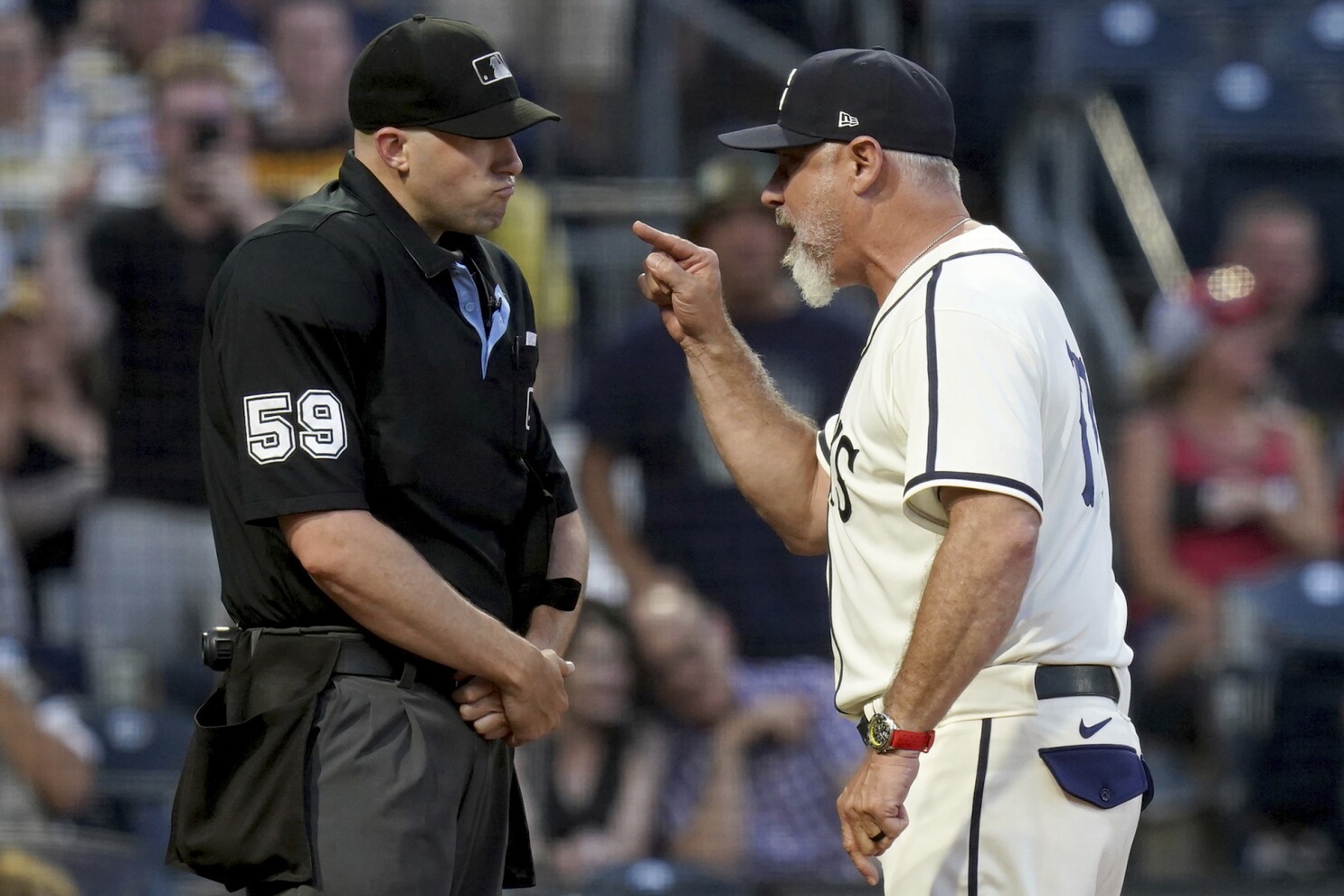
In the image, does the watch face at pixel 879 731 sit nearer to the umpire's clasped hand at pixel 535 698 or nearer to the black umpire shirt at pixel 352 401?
the umpire's clasped hand at pixel 535 698

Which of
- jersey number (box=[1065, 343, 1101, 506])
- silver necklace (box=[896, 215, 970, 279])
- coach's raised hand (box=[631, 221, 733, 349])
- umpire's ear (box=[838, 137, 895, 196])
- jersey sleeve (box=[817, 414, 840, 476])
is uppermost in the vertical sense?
umpire's ear (box=[838, 137, 895, 196])

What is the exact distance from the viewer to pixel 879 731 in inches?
95.0

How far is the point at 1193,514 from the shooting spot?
582cm

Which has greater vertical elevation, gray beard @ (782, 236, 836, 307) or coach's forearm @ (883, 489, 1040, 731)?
gray beard @ (782, 236, 836, 307)

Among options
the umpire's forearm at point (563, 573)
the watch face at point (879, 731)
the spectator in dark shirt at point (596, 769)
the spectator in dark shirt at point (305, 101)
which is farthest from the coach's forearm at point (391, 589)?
the spectator in dark shirt at point (305, 101)

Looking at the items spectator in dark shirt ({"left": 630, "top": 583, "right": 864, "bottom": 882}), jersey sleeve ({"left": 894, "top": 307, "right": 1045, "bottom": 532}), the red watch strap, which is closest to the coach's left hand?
the red watch strap

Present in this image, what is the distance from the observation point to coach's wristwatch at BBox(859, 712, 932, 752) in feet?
7.84

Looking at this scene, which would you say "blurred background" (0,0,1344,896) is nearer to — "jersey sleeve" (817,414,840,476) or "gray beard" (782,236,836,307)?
"jersey sleeve" (817,414,840,476)

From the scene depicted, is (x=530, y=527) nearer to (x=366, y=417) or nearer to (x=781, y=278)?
(x=366, y=417)

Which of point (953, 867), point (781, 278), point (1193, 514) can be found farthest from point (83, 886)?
point (1193, 514)

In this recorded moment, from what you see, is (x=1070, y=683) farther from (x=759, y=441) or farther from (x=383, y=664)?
(x=383, y=664)

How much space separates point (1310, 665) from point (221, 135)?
13.5ft

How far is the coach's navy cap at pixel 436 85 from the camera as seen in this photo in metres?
2.54

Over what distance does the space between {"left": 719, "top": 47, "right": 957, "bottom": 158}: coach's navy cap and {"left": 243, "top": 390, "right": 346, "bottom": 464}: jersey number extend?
2.76ft
